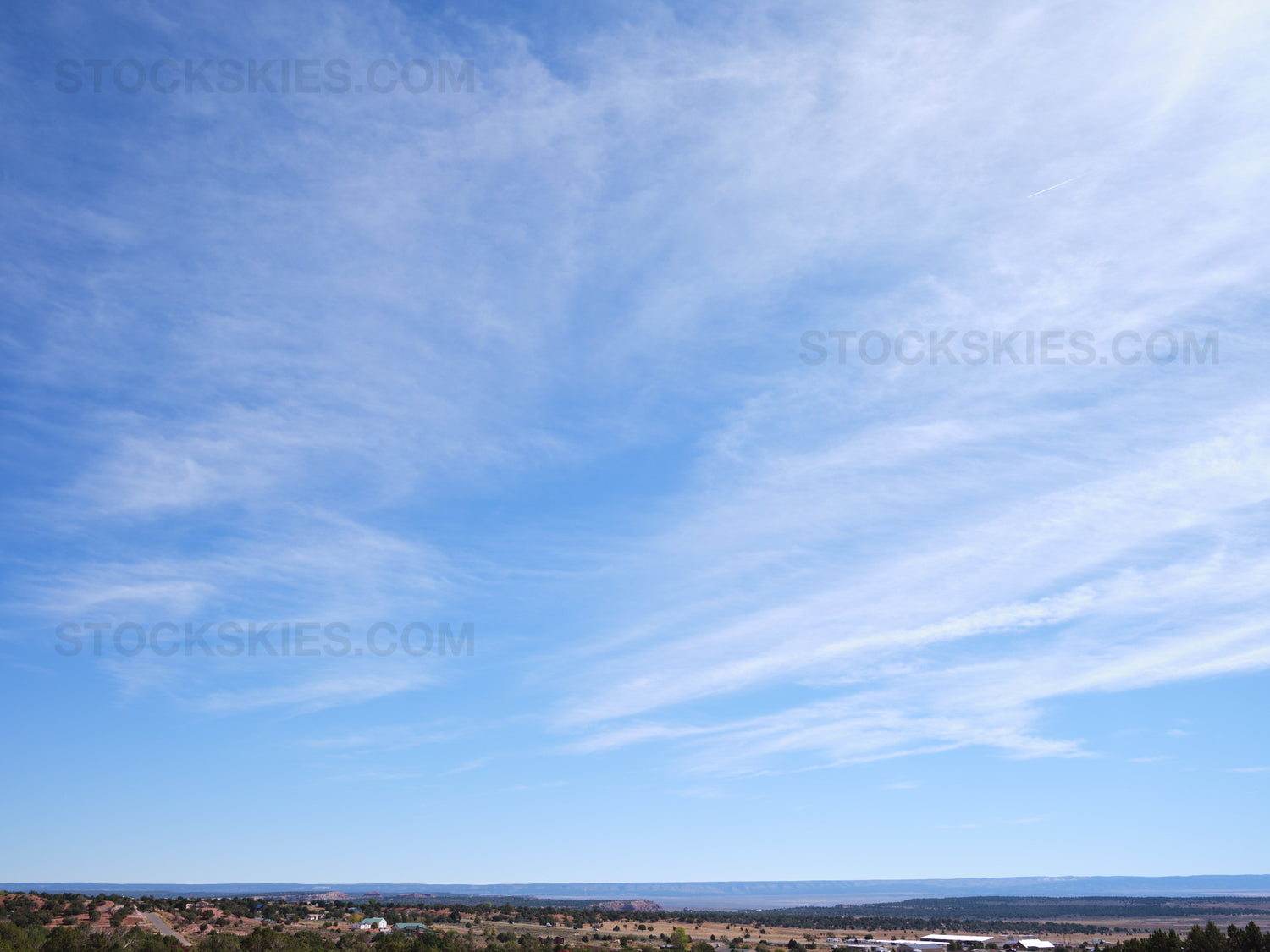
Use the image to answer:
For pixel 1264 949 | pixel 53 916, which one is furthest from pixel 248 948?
pixel 1264 949

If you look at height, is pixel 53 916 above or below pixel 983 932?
above

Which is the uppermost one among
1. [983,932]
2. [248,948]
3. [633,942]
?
[248,948]

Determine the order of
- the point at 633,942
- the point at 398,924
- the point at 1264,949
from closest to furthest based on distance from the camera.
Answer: the point at 1264,949
the point at 633,942
the point at 398,924

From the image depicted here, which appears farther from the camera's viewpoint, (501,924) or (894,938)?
(894,938)

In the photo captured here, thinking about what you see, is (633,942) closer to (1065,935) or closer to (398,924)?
(398,924)

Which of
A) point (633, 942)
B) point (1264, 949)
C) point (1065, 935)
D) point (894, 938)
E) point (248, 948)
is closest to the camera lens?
point (1264, 949)

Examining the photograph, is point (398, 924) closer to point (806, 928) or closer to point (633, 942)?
point (633, 942)
